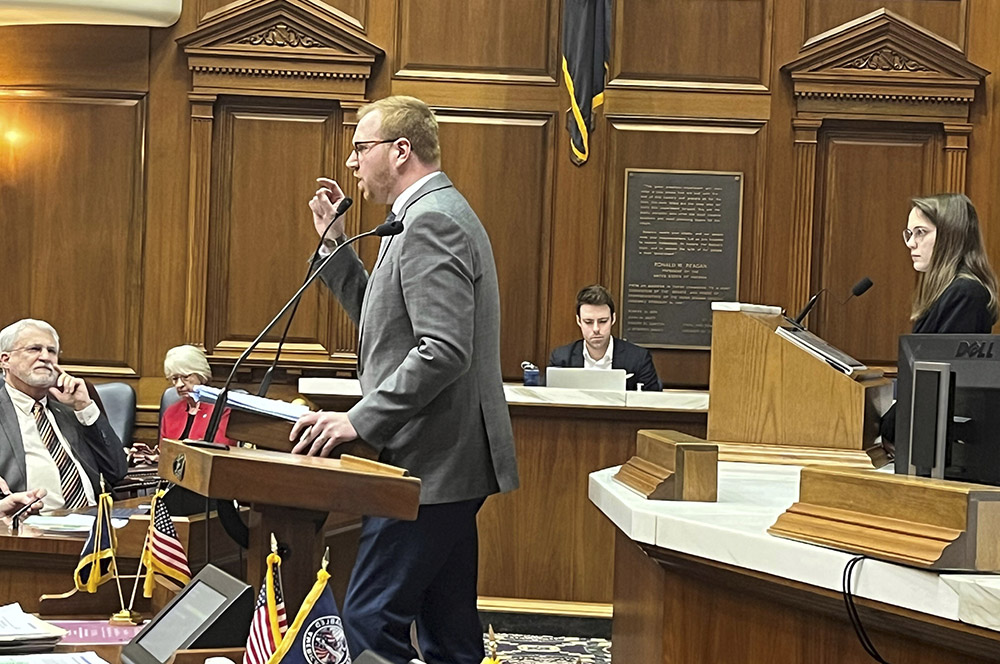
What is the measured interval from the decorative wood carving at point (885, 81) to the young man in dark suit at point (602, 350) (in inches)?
54.4

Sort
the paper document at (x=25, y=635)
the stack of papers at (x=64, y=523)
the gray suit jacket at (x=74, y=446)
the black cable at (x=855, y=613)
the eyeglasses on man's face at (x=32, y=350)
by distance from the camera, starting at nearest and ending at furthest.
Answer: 1. the black cable at (x=855, y=613)
2. the paper document at (x=25, y=635)
3. the stack of papers at (x=64, y=523)
4. the gray suit jacket at (x=74, y=446)
5. the eyeglasses on man's face at (x=32, y=350)

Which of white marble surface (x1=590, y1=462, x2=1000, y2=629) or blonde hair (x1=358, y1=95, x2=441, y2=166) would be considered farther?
blonde hair (x1=358, y1=95, x2=441, y2=166)

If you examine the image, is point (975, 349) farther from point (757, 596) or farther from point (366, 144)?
point (366, 144)

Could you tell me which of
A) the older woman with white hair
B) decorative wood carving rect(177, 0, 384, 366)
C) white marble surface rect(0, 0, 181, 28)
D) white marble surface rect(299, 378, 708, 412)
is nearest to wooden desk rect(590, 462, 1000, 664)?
white marble surface rect(299, 378, 708, 412)

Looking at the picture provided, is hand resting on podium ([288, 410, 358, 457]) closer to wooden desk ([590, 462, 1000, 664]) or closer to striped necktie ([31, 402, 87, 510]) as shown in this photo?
wooden desk ([590, 462, 1000, 664])

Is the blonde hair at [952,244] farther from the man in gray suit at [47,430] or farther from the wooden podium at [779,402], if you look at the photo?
the man in gray suit at [47,430]

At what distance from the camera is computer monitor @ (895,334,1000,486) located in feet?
7.44

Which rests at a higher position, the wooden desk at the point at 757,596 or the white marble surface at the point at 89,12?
the white marble surface at the point at 89,12

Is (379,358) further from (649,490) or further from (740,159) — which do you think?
(740,159)

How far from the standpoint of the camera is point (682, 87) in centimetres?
717

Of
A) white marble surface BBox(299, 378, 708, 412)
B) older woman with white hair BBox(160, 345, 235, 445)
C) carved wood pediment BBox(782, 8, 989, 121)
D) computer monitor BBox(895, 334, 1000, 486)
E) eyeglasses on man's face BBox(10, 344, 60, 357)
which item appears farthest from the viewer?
carved wood pediment BBox(782, 8, 989, 121)

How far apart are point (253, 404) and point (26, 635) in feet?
1.78

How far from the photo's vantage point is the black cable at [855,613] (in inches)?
74.8

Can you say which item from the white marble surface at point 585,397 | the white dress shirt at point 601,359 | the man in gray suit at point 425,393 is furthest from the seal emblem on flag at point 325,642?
the white dress shirt at point 601,359
